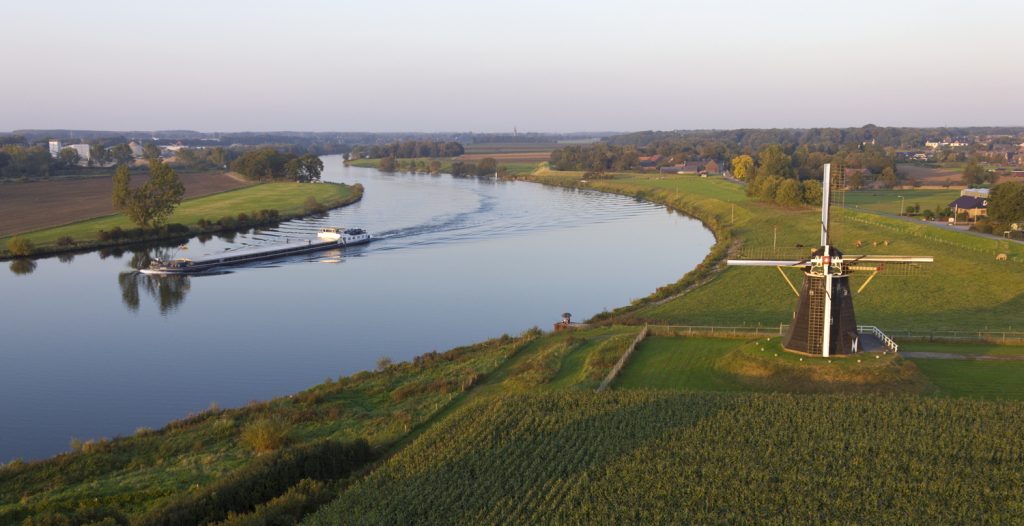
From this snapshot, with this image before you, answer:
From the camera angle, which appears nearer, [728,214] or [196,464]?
[196,464]

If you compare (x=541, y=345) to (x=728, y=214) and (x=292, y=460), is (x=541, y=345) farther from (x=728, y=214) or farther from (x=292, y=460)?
(x=728, y=214)

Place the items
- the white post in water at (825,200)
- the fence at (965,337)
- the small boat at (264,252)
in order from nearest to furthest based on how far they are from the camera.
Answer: the white post in water at (825,200) → the fence at (965,337) → the small boat at (264,252)

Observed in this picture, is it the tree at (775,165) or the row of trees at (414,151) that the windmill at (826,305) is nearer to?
the tree at (775,165)

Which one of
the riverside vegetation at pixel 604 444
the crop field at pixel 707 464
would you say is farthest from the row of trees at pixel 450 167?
the crop field at pixel 707 464

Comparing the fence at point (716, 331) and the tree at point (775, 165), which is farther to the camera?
the tree at point (775, 165)

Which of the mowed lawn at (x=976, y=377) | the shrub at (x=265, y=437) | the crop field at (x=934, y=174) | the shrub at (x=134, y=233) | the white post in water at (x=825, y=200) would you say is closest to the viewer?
the shrub at (x=265, y=437)

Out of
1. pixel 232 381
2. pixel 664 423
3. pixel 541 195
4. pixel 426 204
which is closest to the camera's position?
pixel 664 423

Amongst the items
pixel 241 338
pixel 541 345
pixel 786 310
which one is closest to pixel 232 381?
pixel 241 338
